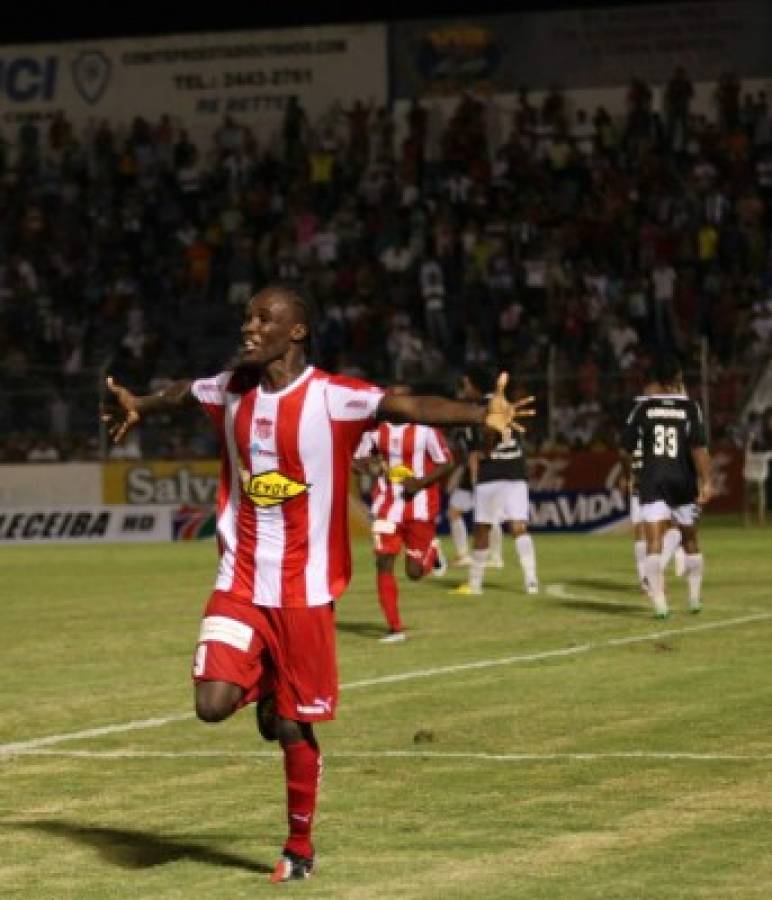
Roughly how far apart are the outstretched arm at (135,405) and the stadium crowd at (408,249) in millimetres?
30486

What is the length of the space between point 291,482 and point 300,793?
1.23 meters

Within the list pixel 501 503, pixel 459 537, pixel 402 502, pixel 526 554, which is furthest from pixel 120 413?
pixel 459 537

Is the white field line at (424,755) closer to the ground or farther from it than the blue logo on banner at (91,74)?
closer to the ground

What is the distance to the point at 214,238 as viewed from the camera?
164 ft

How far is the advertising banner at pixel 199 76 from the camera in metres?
51.9

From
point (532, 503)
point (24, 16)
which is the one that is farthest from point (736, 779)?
point (24, 16)

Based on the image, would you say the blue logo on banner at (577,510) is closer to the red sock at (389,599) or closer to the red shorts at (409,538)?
the red shorts at (409,538)

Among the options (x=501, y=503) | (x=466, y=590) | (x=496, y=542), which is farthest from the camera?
(x=496, y=542)

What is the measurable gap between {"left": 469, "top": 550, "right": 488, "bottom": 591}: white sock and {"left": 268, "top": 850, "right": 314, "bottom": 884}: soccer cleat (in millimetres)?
17185

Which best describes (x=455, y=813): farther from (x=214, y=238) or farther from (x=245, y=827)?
(x=214, y=238)

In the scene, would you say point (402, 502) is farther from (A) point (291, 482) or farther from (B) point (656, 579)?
(A) point (291, 482)

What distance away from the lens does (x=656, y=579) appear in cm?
2306

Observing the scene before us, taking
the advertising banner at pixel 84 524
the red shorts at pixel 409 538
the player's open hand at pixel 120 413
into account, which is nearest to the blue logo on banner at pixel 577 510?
the advertising banner at pixel 84 524

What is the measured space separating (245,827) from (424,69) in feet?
137
